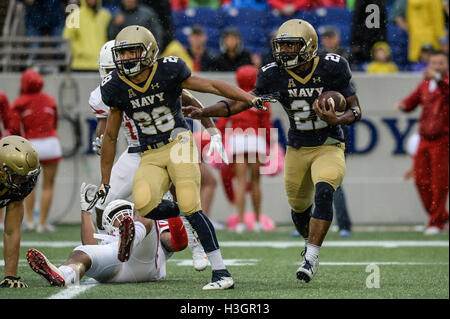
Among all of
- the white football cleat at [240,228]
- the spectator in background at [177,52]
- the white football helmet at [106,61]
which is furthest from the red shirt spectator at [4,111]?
the white football helmet at [106,61]

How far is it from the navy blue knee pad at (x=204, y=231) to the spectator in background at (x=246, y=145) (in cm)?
410

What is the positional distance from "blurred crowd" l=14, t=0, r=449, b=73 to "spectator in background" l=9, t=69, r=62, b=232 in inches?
34.5

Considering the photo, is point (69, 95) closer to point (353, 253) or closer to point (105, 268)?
point (353, 253)

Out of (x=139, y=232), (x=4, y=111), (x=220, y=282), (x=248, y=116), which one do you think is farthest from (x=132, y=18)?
(x=220, y=282)

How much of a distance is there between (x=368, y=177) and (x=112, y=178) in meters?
4.71

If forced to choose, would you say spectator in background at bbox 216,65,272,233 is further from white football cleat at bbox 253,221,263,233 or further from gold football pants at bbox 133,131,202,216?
gold football pants at bbox 133,131,202,216

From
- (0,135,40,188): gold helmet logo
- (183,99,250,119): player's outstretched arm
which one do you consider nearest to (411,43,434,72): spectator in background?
(183,99,250,119): player's outstretched arm

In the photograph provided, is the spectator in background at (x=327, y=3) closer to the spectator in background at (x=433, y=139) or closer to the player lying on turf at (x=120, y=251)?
the spectator in background at (x=433, y=139)

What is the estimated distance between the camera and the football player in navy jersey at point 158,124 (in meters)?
5.48

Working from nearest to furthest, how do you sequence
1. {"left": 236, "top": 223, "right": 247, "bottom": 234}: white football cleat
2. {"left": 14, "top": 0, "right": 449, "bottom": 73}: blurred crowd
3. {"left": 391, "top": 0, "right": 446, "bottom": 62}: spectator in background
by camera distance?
{"left": 236, "top": 223, "right": 247, "bottom": 234}: white football cleat → {"left": 14, "top": 0, "right": 449, "bottom": 73}: blurred crowd → {"left": 391, "top": 0, "right": 446, "bottom": 62}: spectator in background

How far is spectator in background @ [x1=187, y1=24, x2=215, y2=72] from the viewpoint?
35.8 ft

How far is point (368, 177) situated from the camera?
10664mm

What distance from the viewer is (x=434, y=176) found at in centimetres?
962

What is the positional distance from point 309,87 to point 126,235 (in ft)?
5.00
